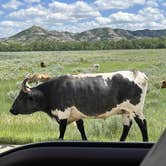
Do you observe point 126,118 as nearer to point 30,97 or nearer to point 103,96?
point 103,96

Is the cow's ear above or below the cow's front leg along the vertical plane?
above

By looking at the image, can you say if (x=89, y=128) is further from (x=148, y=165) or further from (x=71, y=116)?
(x=148, y=165)

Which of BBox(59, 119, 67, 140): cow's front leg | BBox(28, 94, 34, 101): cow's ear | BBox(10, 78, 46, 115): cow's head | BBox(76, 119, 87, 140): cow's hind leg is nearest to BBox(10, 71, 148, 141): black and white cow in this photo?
BBox(76, 119, 87, 140): cow's hind leg

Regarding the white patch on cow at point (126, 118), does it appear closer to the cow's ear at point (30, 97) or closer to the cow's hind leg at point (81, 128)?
the cow's hind leg at point (81, 128)

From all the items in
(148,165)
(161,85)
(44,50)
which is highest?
(148,165)

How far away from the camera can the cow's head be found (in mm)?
12094

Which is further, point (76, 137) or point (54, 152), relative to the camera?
point (76, 137)

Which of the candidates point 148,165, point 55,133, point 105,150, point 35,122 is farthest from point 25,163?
point 35,122

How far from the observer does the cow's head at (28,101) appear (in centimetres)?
1209

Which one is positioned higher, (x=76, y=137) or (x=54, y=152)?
(x=54, y=152)

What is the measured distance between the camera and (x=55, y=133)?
12766mm

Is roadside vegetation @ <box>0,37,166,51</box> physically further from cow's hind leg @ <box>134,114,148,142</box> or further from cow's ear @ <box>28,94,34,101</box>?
cow's hind leg @ <box>134,114,148,142</box>

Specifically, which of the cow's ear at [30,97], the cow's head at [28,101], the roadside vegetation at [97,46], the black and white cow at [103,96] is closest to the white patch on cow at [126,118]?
the black and white cow at [103,96]

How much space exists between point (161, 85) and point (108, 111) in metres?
18.5
